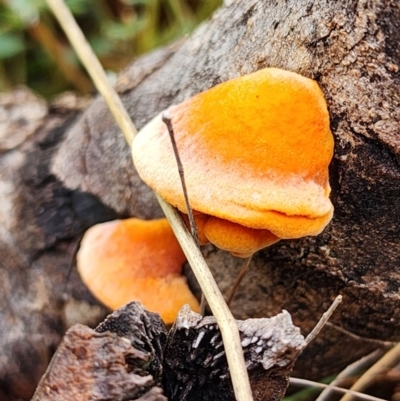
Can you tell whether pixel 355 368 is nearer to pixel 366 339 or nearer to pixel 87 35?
pixel 366 339

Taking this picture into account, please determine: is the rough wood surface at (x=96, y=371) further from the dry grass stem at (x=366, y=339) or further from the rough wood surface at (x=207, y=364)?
the dry grass stem at (x=366, y=339)

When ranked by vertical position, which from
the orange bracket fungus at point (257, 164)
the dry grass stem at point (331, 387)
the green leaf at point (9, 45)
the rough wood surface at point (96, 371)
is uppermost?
the green leaf at point (9, 45)

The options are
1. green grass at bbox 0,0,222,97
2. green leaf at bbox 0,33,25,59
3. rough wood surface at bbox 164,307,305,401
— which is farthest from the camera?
green grass at bbox 0,0,222,97

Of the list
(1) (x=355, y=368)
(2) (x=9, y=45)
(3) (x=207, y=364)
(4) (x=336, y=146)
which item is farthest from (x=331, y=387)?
(2) (x=9, y=45)

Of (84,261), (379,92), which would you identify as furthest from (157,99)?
(379,92)

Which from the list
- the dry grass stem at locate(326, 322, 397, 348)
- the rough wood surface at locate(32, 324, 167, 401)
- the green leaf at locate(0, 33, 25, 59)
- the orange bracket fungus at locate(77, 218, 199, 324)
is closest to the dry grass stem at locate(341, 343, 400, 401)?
the dry grass stem at locate(326, 322, 397, 348)

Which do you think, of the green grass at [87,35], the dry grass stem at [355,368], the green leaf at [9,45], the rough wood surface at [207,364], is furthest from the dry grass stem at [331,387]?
the green leaf at [9,45]

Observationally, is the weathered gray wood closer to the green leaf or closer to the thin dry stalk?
the thin dry stalk
